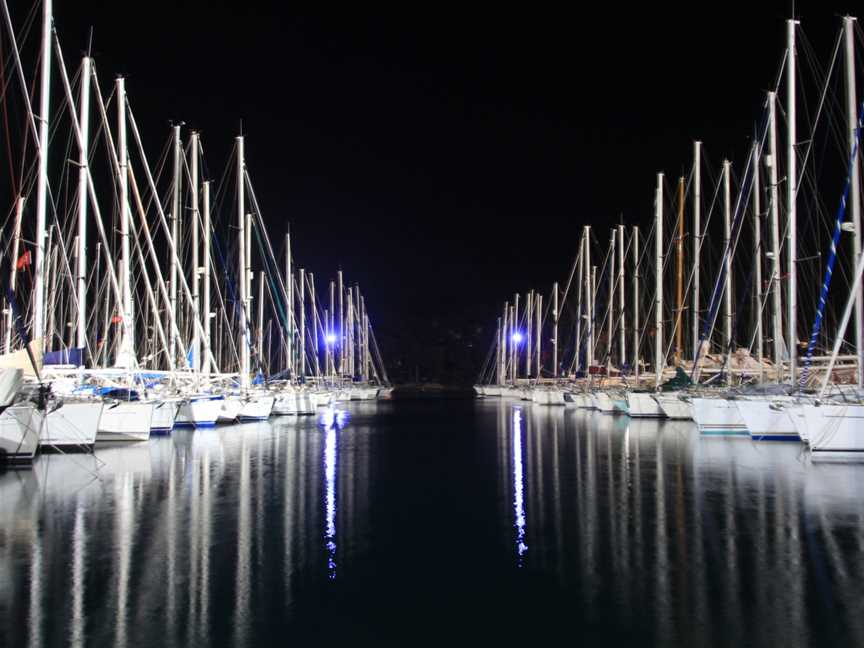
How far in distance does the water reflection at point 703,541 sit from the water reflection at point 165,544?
3.83 metres

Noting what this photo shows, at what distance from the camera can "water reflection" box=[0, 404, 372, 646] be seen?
973 centimetres

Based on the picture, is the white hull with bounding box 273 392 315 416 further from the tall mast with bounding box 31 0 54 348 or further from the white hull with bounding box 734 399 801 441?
the white hull with bounding box 734 399 801 441

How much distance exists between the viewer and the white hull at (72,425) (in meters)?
26.7

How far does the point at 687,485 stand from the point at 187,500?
12.1m

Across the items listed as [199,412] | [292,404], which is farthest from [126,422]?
[292,404]

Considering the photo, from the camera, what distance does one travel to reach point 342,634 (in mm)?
9414

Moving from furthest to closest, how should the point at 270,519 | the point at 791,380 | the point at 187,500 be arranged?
the point at 791,380, the point at 187,500, the point at 270,519

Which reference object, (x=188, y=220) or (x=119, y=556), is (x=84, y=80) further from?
(x=119, y=556)

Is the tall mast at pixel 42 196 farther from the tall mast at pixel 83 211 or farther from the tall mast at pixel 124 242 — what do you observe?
the tall mast at pixel 124 242

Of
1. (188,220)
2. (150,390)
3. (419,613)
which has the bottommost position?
(419,613)

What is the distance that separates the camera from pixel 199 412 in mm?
41438

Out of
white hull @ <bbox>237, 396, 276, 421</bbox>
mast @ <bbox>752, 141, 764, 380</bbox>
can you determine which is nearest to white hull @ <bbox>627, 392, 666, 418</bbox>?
mast @ <bbox>752, 141, 764, 380</bbox>

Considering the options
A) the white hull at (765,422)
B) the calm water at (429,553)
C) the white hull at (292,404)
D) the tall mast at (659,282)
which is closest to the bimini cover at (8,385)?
the calm water at (429,553)

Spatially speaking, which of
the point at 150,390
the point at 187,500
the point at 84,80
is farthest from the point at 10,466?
the point at 84,80
